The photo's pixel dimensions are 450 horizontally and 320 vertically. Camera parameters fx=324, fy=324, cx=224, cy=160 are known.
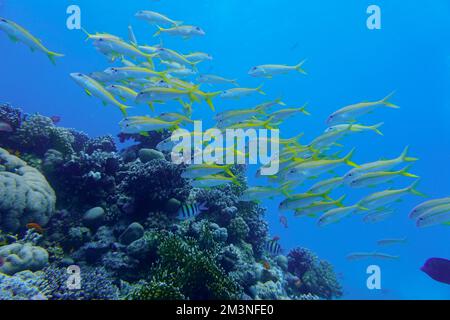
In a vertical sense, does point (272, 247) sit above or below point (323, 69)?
below

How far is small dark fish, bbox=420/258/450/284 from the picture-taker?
17.7 feet

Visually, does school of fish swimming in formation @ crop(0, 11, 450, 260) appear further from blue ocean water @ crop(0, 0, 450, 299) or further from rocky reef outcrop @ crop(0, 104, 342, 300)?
blue ocean water @ crop(0, 0, 450, 299)

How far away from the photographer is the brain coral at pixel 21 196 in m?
5.55

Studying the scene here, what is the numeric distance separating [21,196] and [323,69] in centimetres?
8598

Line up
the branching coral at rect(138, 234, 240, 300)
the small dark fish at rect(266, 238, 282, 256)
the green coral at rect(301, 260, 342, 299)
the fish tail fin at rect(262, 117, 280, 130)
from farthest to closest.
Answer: the green coral at rect(301, 260, 342, 299), the small dark fish at rect(266, 238, 282, 256), the fish tail fin at rect(262, 117, 280, 130), the branching coral at rect(138, 234, 240, 300)

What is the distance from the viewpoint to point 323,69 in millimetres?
83062

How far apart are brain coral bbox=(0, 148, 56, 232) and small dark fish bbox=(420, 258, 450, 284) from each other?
270 inches

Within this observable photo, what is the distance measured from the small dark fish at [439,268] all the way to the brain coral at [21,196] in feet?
22.5

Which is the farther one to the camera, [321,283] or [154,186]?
[321,283]

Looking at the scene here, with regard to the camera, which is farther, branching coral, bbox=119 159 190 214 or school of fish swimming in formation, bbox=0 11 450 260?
branching coral, bbox=119 159 190 214

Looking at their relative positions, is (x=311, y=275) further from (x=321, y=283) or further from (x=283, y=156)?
(x=283, y=156)

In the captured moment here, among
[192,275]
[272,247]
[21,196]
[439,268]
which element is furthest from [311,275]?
[21,196]

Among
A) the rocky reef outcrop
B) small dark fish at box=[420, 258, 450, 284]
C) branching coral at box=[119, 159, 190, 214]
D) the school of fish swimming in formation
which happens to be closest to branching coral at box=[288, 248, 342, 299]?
the rocky reef outcrop
